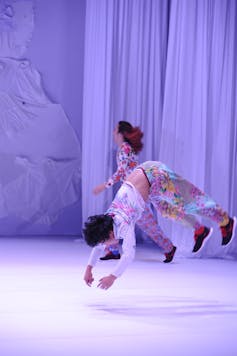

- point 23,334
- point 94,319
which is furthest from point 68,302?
point 23,334

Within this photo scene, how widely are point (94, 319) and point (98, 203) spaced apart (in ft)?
9.49

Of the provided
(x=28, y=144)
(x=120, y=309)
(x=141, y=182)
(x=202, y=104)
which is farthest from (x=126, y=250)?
(x=28, y=144)

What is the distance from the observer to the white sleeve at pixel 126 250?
2.90 m

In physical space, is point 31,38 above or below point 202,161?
above

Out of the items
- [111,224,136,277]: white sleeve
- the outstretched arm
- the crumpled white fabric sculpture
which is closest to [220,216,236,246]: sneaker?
[111,224,136,277]: white sleeve

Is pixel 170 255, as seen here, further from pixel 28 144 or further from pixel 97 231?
pixel 28 144

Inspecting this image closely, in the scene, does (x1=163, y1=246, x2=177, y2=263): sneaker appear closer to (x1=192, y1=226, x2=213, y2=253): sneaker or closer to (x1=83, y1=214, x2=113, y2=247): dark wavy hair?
(x1=192, y1=226, x2=213, y2=253): sneaker

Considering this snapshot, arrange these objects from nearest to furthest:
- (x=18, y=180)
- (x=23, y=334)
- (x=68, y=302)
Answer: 1. (x=23, y=334)
2. (x=68, y=302)
3. (x=18, y=180)

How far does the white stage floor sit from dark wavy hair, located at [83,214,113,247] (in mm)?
344

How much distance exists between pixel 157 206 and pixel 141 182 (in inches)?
16.5

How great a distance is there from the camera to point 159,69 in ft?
18.1

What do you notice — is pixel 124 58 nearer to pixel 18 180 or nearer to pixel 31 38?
pixel 31 38

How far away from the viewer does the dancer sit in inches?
117

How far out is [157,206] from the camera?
387cm
